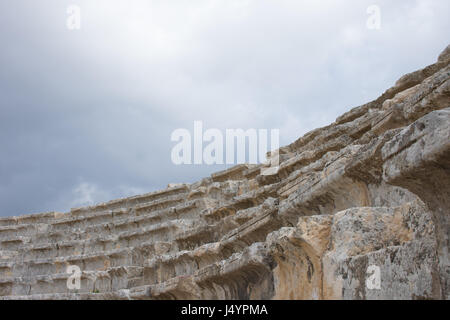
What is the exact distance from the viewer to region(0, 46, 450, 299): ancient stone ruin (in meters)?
2.58

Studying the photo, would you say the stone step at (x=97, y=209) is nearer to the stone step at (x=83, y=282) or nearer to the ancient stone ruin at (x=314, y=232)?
the ancient stone ruin at (x=314, y=232)

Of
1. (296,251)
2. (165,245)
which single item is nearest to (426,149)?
(296,251)

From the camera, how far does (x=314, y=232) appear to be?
13.7 ft

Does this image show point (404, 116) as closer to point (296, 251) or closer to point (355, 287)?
Result: point (296, 251)

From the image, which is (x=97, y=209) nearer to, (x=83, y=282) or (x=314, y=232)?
(x=83, y=282)

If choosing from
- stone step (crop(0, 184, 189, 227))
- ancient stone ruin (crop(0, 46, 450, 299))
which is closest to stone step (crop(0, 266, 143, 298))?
ancient stone ruin (crop(0, 46, 450, 299))

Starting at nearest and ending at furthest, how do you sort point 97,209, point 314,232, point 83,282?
point 314,232 → point 83,282 → point 97,209

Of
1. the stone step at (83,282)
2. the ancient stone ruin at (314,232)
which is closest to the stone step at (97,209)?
the ancient stone ruin at (314,232)

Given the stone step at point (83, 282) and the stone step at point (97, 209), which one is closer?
the stone step at point (83, 282)

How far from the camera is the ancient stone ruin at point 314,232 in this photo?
2580mm

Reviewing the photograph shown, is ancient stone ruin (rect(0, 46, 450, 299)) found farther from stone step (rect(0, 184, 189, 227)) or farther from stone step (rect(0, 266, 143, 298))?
stone step (rect(0, 184, 189, 227))

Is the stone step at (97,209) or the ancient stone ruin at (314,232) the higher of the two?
the stone step at (97,209)

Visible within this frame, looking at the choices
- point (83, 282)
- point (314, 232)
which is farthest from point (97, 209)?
point (314, 232)

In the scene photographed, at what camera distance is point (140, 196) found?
21.3 metres
